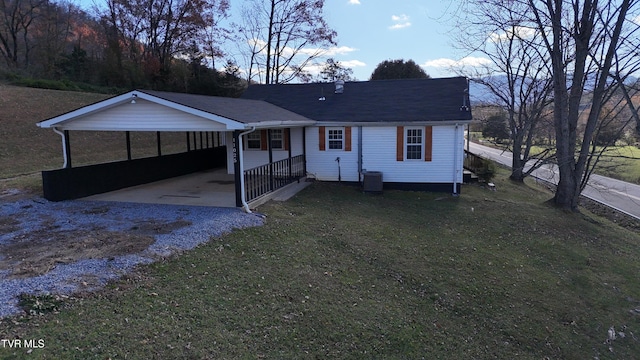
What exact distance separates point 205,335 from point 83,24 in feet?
131

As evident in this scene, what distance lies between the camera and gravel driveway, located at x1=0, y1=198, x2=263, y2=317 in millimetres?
5234

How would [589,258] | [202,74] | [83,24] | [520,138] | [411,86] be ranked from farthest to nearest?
[83,24] < [202,74] < [520,138] < [411,86] < [589,258]

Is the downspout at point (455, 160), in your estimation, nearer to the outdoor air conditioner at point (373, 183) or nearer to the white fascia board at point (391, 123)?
the white fascia board at point (391, 123)

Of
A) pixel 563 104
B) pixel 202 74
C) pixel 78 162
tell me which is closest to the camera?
pixel 563 104

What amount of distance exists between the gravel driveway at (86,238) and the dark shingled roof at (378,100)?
288 inches

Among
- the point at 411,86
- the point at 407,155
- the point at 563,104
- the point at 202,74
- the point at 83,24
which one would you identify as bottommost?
the point at 407,155

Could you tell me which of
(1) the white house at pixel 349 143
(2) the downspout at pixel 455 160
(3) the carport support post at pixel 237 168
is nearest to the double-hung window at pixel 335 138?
(1) the white house at pixel 349 143

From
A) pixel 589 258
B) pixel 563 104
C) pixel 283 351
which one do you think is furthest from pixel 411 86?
pixel 283 351

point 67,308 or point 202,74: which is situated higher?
point 202,74

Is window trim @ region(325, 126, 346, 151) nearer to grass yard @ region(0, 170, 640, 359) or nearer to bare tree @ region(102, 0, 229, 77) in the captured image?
grass yard @ region(0, 170, 640, 359)

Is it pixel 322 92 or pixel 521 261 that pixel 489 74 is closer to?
pixel 322 92

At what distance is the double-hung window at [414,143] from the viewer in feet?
46.3

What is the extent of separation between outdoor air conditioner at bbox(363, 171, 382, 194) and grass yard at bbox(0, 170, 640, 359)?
3.12 meters

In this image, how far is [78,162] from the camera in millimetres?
18031
